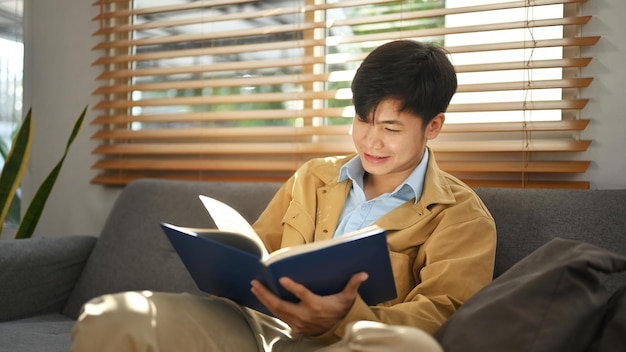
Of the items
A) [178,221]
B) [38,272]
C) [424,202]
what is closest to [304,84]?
[178,221]

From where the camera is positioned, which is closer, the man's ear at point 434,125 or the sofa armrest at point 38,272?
the man's ear at point 434,125

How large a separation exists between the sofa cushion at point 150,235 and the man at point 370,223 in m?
0.38

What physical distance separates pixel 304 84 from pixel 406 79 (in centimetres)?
88

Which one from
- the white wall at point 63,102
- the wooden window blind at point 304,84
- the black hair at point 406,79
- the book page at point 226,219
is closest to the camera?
the book page at point 226,219

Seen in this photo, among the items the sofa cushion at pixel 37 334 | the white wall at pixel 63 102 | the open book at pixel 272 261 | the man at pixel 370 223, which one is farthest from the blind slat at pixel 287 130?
the open book at pixel 272 261

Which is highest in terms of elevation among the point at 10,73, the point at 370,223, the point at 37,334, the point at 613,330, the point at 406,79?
the point at 10,73

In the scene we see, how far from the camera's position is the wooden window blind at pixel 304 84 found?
209cm

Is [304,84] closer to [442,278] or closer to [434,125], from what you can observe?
[434,125]

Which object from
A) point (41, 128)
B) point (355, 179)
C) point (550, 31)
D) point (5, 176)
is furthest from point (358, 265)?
point (41, 128)

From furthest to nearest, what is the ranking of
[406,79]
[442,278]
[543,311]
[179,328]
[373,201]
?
1. [373,201]
2. [406,79]
3. [442,278]
4. [179,328]
5. [543,311]

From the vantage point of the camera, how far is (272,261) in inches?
46.1

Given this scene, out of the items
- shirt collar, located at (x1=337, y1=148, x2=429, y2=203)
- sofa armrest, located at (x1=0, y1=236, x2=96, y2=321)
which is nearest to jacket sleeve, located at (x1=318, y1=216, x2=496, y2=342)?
shirt collar, located at (x1=337, y1=148, x2=429, y2=203)

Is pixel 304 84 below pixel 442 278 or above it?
above

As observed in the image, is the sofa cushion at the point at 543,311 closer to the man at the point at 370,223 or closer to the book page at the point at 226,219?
the man at the point at 370,223
